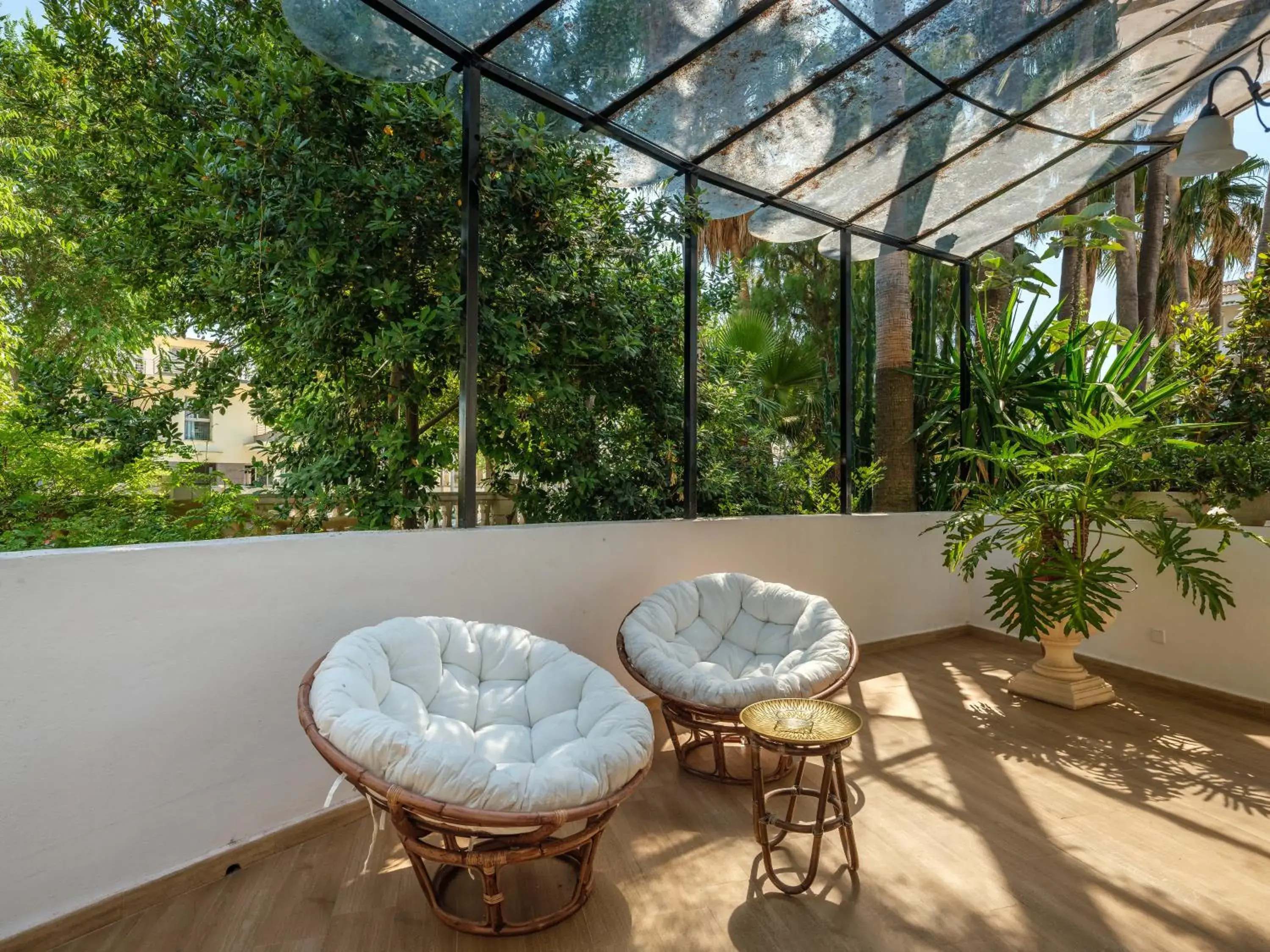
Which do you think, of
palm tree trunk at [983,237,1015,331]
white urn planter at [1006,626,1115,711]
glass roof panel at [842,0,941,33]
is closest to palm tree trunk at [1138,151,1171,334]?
palm tree trunk at [983,237,1015,331]

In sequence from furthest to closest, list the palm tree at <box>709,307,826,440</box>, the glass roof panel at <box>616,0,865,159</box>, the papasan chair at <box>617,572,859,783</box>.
Result: 1. the palm tree at <box>709,307,826,440</box>
2. the glass roof panel at <box>616,0,865,159</box>
3. the papasan chair at <box>617,572,859,783</box>

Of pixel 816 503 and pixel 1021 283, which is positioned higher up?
pixel 1021 283

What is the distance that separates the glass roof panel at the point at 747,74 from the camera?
2.86 metres

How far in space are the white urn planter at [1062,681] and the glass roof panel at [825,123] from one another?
281cm

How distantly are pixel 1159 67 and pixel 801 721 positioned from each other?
3924 mm

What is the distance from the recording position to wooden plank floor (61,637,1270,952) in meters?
1.76

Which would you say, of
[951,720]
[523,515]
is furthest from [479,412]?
[951,720]

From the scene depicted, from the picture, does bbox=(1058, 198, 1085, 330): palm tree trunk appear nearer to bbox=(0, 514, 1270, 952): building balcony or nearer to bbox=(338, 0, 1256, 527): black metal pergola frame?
bbox=(338, 0, 1256, 527): black metal pergola frame

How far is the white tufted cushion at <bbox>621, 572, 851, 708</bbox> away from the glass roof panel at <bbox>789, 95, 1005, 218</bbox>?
2.35m

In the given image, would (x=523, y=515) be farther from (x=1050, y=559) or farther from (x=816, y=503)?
(x=1050, y=559)

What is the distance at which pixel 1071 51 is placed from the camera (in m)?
3.32

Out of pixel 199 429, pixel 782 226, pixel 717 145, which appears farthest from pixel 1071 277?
pixel 199 429

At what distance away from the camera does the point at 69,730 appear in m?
1.73

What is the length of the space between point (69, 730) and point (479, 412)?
92.7 inches
